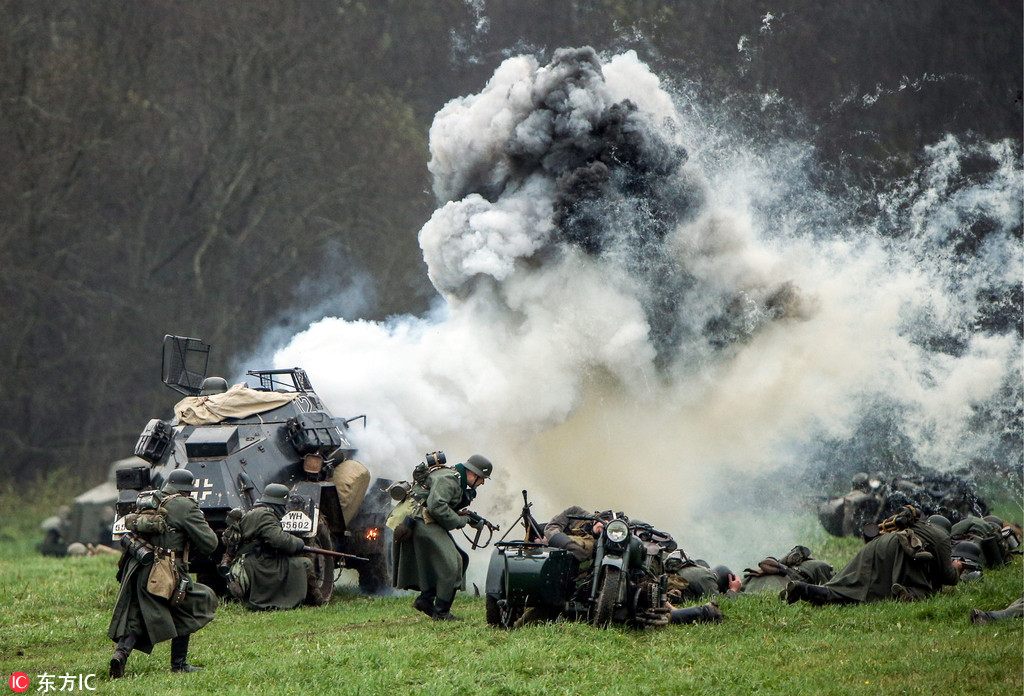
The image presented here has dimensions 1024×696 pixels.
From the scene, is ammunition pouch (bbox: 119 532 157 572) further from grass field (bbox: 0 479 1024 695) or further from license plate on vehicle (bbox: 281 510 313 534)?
license plate on vehicle (bbox: 281 510 313 534)

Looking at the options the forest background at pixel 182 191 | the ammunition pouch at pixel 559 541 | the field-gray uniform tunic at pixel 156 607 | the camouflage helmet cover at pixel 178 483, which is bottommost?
the field-gray uniform tunic at pixel 156 607

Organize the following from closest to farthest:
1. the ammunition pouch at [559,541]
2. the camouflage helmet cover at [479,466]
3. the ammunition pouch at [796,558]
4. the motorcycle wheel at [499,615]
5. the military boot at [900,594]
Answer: the motorcycle wheel at [499,615]
the ammunition pouch at [559,541]
the military boot at [900,594]
the camouflage helmet cover at [479,466]
the ammunition pouch at [796,558]

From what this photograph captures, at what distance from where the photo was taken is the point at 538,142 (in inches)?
813

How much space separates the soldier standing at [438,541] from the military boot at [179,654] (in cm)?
290

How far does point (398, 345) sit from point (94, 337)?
1977 centimetres

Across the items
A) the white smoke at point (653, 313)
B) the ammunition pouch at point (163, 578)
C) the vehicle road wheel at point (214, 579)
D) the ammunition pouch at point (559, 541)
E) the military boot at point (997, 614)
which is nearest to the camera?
the ammunition pouch at point (163, 578)

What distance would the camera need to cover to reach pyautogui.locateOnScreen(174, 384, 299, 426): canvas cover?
19000mm

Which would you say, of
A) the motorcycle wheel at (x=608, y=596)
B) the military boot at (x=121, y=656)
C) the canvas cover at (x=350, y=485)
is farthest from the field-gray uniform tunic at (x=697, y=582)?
the military boot at (x=121, y=656)

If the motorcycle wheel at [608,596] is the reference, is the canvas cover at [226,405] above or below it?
above

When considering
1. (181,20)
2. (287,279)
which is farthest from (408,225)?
(181,20)

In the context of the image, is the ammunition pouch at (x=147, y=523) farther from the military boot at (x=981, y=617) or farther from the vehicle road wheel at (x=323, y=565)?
the military boot at (x=981, y=617)

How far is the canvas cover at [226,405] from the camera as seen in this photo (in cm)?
1900

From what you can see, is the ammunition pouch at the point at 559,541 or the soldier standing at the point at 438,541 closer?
the ammunition pouch at the point at 559,541

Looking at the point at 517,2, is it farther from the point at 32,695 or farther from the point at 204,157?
the point at 204,157
